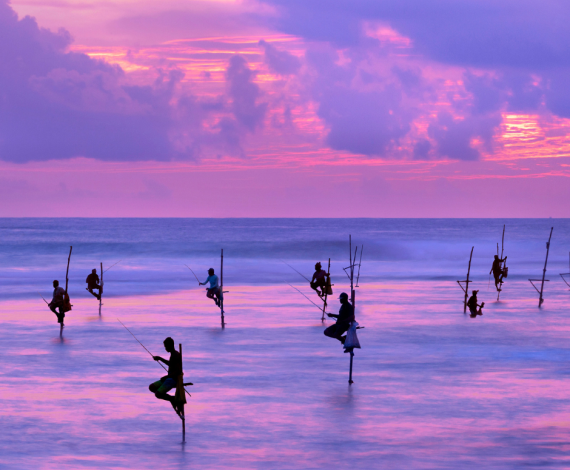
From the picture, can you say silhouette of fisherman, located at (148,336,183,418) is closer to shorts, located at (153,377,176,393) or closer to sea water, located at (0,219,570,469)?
shorts, located at (153,377,176,393)

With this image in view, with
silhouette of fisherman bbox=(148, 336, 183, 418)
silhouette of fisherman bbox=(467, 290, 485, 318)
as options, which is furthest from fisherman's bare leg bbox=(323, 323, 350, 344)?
silhouette of fisherman bbox=(467, 290, 485, 318)

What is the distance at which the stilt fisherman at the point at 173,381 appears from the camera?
11727 millimetres

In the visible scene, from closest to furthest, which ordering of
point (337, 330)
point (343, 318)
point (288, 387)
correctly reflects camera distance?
point (288, 387)
point (343, 318)
point (337, 330)

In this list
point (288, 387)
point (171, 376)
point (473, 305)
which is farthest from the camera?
point (473, 305)

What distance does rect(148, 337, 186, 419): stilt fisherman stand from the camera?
11.7 m

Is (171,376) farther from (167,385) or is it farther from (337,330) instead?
(337,330)

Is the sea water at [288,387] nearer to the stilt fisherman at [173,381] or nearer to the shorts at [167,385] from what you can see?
the stilt fisherman at [173,381]

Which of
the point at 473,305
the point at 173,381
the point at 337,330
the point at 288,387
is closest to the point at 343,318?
the point at 337,330

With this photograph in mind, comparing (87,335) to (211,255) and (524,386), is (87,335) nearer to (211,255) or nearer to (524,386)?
(524,386)

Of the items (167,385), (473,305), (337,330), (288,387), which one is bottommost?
(288,387)

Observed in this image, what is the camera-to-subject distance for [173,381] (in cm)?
1223

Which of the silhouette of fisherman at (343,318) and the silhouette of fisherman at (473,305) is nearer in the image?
the silhouette of fisherman at (343,318)

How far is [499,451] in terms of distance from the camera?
11938 mm

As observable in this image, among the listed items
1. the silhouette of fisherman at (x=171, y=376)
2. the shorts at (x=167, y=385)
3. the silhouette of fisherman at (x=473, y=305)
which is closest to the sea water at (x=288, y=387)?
the silhouette of fisherman at (x=473, y=305)
